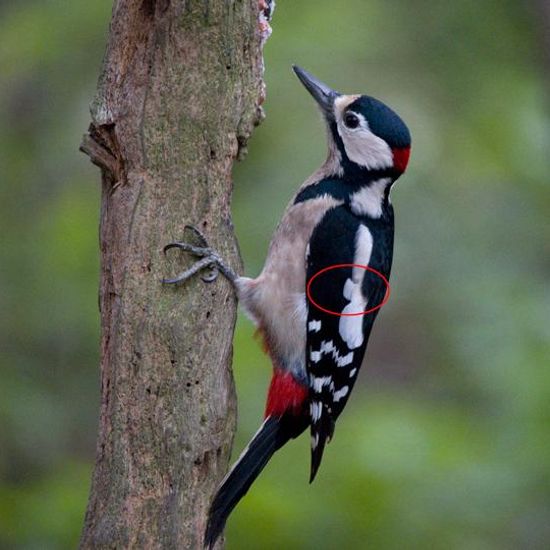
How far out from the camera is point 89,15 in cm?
498

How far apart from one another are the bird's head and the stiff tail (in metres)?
1.04

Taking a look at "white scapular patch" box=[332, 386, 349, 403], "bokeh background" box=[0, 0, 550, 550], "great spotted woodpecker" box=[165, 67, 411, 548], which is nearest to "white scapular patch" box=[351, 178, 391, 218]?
"great spotted woodpecker" box=[165, 67, 411, 548]

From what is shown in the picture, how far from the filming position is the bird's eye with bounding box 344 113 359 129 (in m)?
3.83

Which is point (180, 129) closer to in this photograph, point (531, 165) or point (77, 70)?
point (77, 70)

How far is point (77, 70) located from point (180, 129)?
2.29m

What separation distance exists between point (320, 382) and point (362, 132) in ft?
3.11

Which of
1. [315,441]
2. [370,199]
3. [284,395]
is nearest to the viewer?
[315,441]

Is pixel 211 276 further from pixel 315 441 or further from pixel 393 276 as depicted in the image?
pixel 393 276

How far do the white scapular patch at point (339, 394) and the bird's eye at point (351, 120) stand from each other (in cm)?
99

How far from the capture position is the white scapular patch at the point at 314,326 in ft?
12.2

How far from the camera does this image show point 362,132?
381 cm

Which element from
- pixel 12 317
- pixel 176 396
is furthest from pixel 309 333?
pixel 12 317

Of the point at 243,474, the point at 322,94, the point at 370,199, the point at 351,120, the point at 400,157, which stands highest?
the point at 322,94

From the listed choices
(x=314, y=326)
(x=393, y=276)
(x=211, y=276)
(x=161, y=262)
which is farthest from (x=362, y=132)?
(x=393, y=276)
